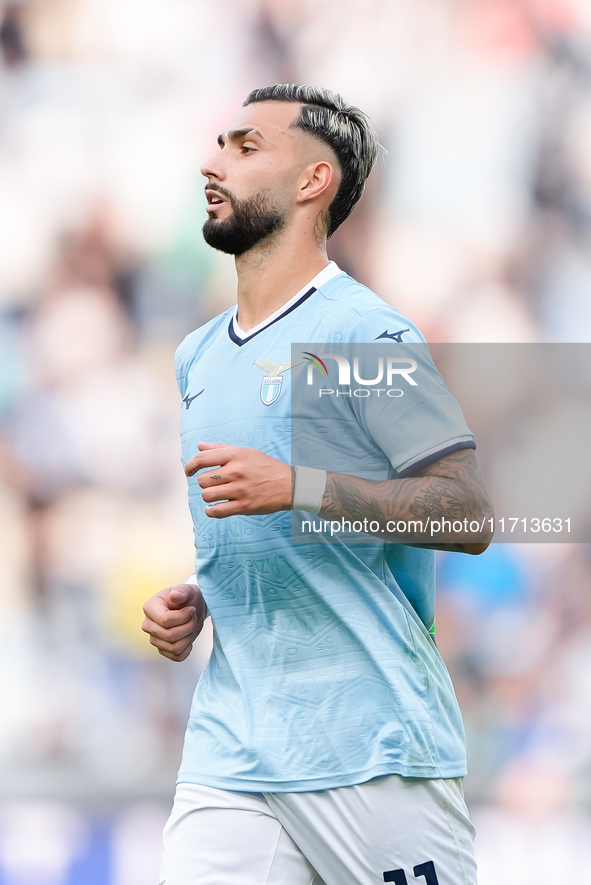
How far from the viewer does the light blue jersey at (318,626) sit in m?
1.25

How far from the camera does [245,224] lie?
1527mm

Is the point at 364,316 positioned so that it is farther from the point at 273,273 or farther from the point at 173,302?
the point at 173,302

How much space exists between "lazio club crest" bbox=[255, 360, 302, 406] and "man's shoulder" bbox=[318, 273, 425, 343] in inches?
4.0

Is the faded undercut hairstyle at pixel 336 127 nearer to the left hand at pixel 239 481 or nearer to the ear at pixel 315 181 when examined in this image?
the ear at pixel 315 181

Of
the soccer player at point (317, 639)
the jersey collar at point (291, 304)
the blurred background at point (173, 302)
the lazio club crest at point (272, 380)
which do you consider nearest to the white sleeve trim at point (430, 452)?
the soccer player at point (317, 639)

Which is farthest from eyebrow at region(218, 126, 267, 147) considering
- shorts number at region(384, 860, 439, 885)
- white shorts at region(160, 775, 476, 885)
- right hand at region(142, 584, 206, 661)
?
shorts number at region(384, 860, 439, 885)

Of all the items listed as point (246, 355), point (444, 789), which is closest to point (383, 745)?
point (444, 789)

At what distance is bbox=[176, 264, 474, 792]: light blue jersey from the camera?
4.09 ft

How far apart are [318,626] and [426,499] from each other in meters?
0.25

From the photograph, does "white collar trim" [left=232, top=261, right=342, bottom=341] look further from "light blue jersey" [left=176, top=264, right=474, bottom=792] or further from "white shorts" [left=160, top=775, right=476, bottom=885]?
"white shorts" [left=160, top=775, right=476, bottom=885]

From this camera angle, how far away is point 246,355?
1.46 metres

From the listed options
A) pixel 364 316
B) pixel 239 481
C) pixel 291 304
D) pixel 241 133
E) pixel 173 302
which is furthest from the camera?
pixel 173 302

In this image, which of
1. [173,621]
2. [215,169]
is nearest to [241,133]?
[215,169]

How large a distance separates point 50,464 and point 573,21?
219 centimetres
